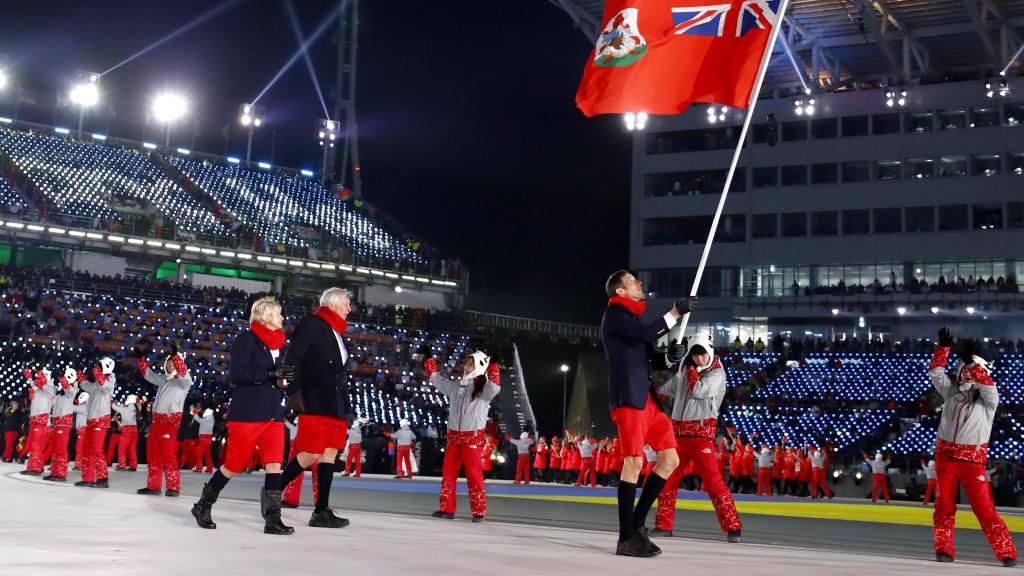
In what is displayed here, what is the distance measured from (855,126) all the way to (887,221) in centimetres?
481

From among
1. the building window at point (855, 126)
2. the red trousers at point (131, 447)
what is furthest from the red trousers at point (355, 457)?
the building window at point (855, 126)

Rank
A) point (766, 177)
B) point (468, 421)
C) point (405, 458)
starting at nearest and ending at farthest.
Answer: point (468, 421) < point (405, 458) < point (766, 177)

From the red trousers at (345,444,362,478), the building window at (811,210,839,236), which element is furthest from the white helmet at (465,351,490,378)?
the building window at (811,210,839,236)

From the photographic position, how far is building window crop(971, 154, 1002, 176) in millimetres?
45844

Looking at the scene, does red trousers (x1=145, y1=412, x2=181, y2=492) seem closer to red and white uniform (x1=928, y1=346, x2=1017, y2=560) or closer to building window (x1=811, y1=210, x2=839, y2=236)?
red and white uniform (x1=928, y1=346, x2=1017, y2=560)

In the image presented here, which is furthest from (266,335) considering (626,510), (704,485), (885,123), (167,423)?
(885,123)

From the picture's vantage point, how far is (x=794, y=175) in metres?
50.3

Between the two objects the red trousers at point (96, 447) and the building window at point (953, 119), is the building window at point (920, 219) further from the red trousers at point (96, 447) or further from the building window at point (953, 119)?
the red trousers at point (96, 447)

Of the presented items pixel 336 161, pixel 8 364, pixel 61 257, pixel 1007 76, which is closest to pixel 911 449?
pixel 1007 76

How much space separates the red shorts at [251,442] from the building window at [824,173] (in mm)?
44871

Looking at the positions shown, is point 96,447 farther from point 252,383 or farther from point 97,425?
point 252,383

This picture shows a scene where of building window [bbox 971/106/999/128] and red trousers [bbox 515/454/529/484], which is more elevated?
building window [bbox 971/106/999/128]

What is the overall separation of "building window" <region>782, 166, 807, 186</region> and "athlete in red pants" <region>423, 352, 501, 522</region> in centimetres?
4161

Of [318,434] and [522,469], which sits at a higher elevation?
[318,434]
